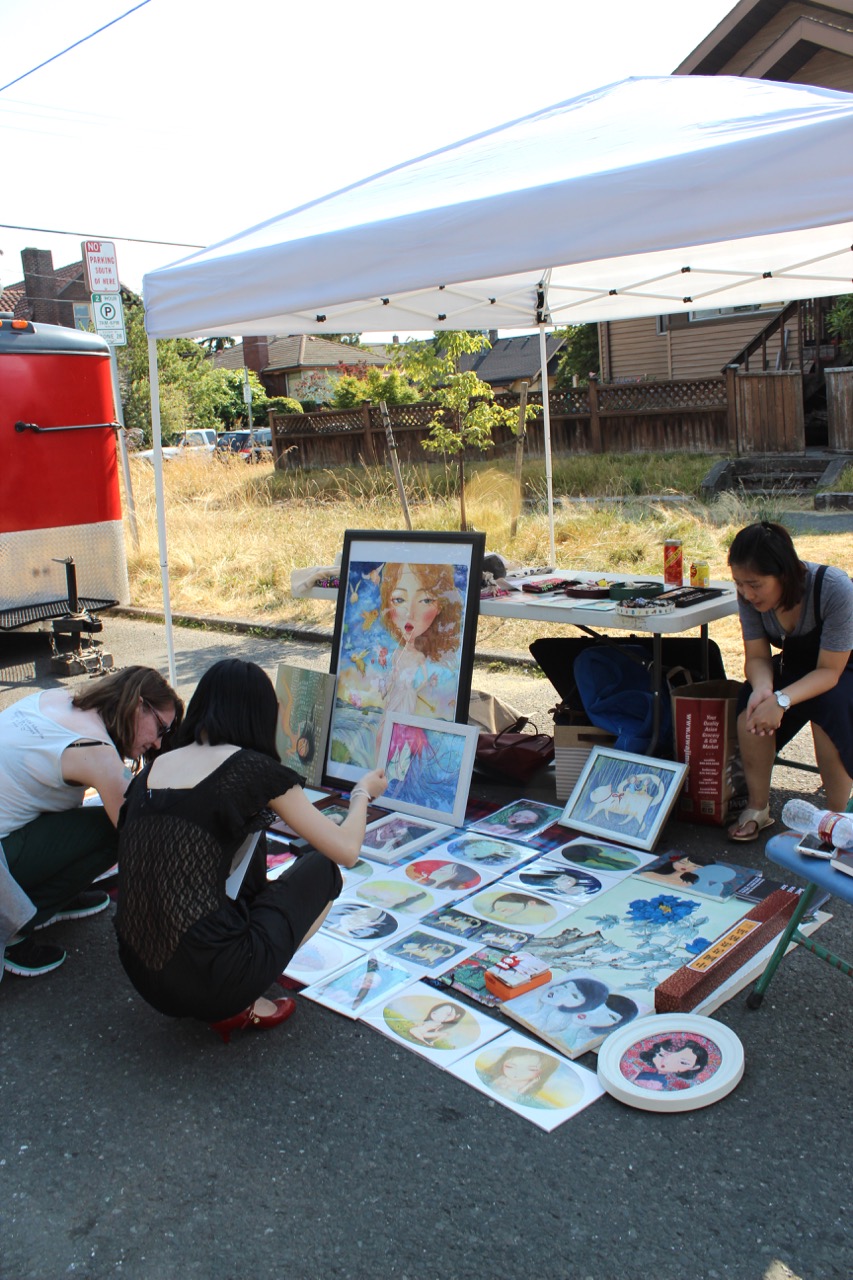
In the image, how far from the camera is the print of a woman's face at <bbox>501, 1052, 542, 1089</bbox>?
2.77 metres

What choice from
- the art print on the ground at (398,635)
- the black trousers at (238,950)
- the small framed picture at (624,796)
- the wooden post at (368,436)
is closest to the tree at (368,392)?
the wooden post at (368,436)

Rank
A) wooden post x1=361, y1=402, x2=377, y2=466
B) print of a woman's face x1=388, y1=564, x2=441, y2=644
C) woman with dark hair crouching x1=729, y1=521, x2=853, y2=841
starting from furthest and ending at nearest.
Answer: wooden post x1=361, y1=402, x2=377, y2=466 → print of a woman's face x1=388, y1=564, x2=441, y2=644 → woman with dark hair crouching x1=729, y1=521, x2=853, y2=841

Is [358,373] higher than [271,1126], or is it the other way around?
[358,373]

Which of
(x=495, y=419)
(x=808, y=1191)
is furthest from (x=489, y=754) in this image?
(x=495, y=419)

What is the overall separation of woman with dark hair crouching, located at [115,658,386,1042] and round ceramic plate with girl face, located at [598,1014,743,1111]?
3.14 feet

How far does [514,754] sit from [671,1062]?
7.36 feet

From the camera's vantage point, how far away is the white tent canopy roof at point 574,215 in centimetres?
326

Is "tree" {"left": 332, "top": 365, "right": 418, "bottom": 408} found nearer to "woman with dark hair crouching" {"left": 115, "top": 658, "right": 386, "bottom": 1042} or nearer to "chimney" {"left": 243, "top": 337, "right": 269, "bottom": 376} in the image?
"woman with dark hair crouching" {"left": 115, "top": 658, "right": 386, "bottom": 1042}

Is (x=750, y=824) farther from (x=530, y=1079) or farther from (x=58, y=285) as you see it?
(x=58, y=285)

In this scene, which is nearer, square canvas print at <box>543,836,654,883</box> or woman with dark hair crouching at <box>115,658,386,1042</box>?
woman with dark hair crouching at <box>115,658,386,1042</box>

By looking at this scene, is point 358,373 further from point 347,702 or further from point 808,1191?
point 808,1191

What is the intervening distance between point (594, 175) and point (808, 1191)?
3.12 metres

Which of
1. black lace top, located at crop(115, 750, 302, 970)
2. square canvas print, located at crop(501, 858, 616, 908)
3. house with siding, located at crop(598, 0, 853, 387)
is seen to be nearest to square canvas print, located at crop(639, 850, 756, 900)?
square canvas print, located at crop(501, 858, 616, 908)

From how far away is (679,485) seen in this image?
13406 millimetres
